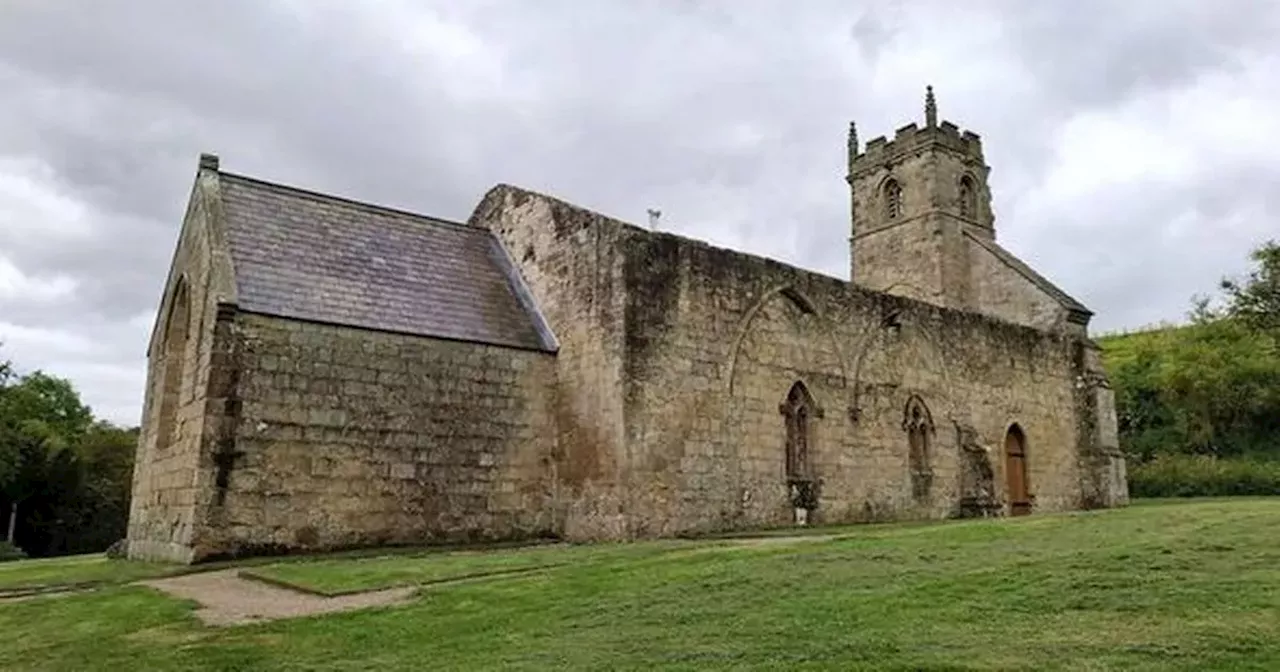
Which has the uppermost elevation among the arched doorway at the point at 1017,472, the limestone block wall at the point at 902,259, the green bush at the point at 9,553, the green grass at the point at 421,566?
the limestone block wall at the point at 902,259

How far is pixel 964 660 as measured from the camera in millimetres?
6121

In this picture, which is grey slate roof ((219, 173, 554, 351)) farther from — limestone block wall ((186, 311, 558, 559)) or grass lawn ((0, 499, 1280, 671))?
grass lawn ((0, 499, 1280, 671))

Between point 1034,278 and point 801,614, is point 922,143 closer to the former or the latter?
point 1034,278

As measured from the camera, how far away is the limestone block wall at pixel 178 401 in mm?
15812

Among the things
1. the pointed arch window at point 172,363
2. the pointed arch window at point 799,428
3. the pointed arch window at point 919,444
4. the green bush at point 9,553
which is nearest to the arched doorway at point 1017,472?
the pointed arch window at point 919,444

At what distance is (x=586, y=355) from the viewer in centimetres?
1861

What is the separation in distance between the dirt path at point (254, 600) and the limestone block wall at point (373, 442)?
2.59 meters

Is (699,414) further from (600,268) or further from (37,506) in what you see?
(37,506)

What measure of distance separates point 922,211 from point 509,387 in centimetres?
2204

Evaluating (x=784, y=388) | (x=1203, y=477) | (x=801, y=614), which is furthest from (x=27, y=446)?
(x=1203, y=477)

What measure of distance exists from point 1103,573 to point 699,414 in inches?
418

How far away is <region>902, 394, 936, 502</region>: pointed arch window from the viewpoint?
23.0 metres

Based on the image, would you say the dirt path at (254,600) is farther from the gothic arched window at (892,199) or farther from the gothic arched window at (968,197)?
the gothic arched window at (968,197)

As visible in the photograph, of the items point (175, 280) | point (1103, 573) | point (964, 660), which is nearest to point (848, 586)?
→ point (1103, 573)
